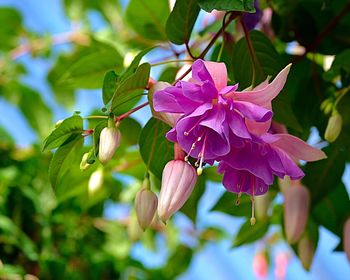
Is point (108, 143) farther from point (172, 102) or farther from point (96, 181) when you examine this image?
point (96, 181)

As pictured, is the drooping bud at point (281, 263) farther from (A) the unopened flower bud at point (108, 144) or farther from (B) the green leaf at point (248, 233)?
(A) the unopened flower bud at point (108, 144)

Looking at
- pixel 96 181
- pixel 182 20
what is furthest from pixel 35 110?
pixel 182 20

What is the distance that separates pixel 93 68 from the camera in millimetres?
806

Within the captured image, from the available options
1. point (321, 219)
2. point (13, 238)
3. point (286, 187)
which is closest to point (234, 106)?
point (286, 187)

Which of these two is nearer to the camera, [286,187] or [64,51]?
[286,187]

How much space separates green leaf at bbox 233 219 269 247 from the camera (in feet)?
3.34

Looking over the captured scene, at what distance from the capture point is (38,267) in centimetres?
120

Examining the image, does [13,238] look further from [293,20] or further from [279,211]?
[293,20]

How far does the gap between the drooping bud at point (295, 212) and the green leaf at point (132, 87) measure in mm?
269

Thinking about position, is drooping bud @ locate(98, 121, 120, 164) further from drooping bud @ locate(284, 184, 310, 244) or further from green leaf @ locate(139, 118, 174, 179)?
drooping bud @ locate(284, 184, 310, 244)

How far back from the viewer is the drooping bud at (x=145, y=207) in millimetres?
595

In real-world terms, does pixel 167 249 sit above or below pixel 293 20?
below

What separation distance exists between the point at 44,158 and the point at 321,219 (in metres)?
0.65

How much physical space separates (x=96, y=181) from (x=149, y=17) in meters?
0.25
